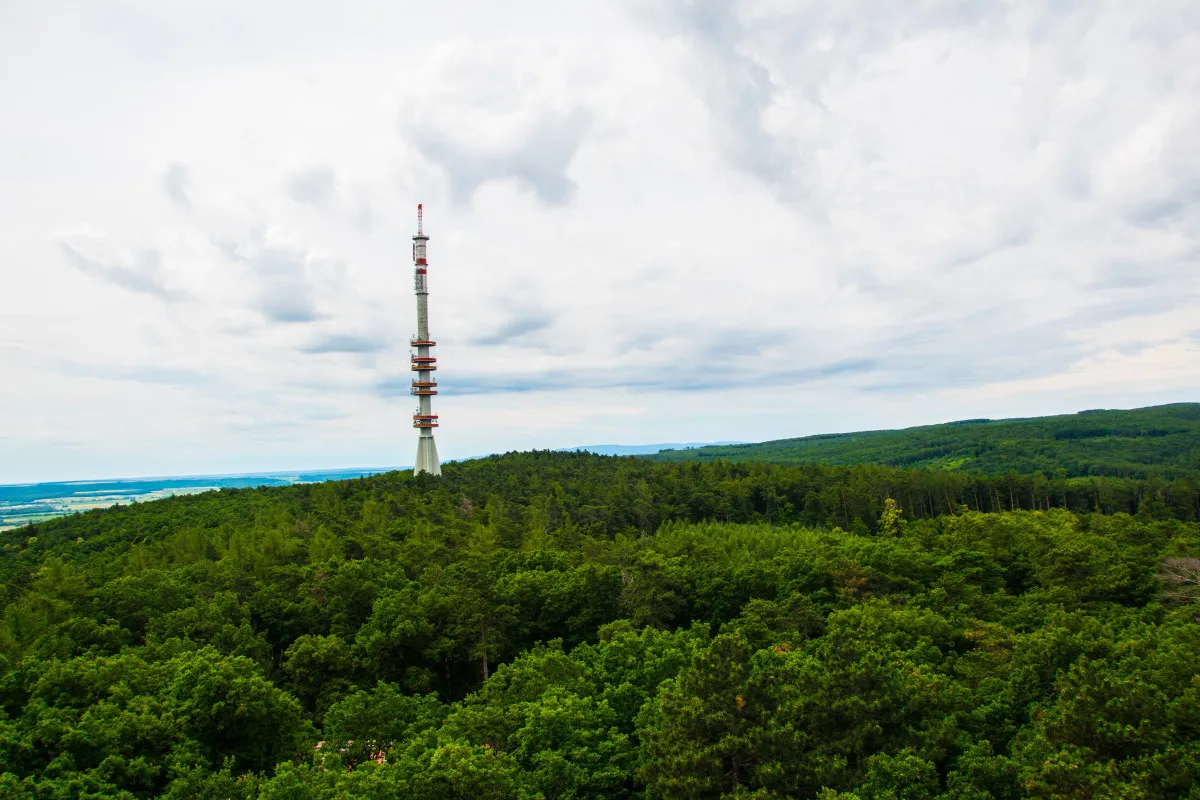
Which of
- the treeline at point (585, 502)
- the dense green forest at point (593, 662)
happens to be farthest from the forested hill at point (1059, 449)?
the dense green forest at point (593, 662)

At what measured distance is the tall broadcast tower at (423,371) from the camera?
8775 centimetres

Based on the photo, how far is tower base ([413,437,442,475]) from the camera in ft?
289

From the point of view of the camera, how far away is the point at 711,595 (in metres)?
40.0

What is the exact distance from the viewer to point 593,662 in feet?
92.5

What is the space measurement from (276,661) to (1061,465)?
140 m

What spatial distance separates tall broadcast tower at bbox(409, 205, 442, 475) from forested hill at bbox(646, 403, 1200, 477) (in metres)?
85.4

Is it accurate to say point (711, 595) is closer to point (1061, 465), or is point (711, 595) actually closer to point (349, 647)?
point (349, 647)

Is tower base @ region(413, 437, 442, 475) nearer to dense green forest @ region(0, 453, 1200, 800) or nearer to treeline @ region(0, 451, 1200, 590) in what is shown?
treeline @ region(0, 451, 1200, 590)

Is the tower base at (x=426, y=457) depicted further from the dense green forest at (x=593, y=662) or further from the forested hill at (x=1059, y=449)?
the forested hill at (x=1059, y=449)

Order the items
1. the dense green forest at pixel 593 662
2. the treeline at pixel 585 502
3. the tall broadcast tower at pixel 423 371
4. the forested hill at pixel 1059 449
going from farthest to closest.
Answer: the forested hill at pixel 1059 449
the tall broadcast tower at pixel 423 371
the treeline at pixel 585 502
the dense green forest at pixel 593 662

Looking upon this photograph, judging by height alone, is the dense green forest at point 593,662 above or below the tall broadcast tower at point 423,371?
below

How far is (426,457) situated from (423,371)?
11212mm

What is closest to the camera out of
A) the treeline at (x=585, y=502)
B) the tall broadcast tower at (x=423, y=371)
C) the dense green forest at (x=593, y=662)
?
the dense green forest at (x=593, y=662)

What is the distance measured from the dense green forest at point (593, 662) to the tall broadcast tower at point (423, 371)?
2483 centimetres
